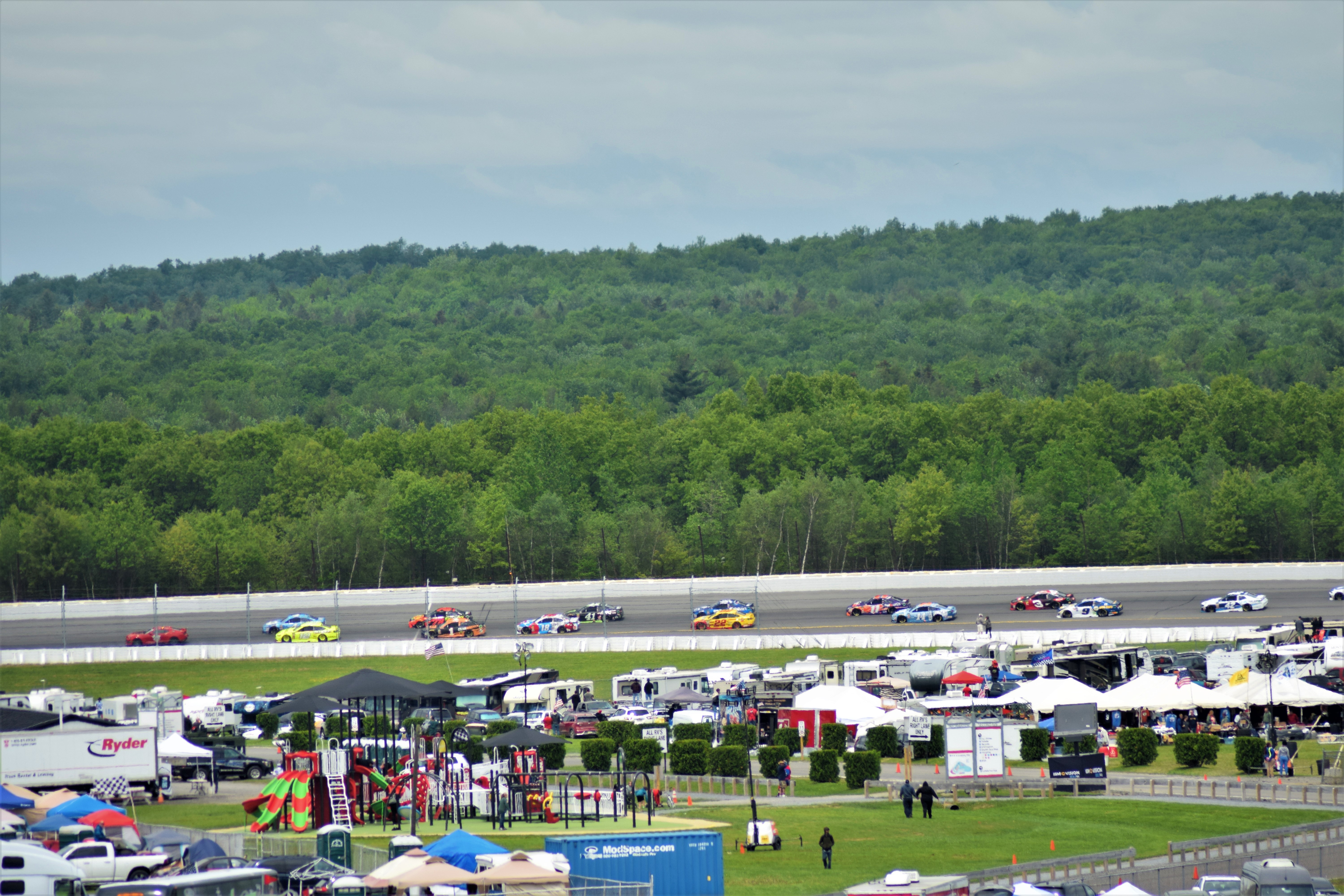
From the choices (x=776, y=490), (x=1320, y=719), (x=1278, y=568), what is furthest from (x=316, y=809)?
(x=776, y=490)

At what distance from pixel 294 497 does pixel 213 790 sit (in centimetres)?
10076

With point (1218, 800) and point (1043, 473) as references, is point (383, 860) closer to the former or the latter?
point (1218, 800)

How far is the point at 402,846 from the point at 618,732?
20383mm

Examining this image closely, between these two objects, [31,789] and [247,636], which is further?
[247,636]

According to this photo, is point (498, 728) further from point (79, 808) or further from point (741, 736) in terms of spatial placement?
point (79, 808)

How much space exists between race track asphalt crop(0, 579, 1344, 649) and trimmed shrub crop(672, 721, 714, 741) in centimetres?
2405

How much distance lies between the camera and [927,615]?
76.0 metres

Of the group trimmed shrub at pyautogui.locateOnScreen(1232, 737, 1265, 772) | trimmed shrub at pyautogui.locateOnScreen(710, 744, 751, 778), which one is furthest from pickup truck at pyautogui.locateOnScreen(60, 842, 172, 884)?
trimmed shrub at pyautogui.locateOnScreen(1232, 737, 1265, 772)

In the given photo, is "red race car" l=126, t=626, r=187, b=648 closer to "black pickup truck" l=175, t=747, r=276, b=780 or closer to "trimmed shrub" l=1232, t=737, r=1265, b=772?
"black pickup truck" l=175, t=747, r=276, b=780

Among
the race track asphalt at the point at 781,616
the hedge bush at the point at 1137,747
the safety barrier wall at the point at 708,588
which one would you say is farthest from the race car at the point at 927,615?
the hedge bush at the point at 1137,747

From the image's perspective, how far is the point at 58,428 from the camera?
161 meters

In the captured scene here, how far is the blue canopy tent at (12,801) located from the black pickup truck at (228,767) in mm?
7636

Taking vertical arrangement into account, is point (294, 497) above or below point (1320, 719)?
above

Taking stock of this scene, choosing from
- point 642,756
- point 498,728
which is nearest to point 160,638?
point 498,728
